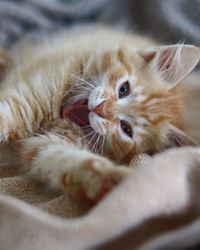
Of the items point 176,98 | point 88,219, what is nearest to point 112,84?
point 176,98

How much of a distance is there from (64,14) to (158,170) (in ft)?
4.30

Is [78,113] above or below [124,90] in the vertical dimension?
below

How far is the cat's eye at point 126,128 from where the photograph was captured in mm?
1387

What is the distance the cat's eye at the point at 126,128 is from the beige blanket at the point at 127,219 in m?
0.45

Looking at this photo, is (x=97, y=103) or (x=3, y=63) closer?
(x=97, y=103)

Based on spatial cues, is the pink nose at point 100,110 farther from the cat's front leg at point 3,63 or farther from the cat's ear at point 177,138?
the cat's front leg at point 3,63

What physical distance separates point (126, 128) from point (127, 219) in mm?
619

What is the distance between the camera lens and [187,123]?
58.9 inches

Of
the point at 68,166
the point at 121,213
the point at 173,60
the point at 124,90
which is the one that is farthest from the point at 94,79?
the point at 121,213

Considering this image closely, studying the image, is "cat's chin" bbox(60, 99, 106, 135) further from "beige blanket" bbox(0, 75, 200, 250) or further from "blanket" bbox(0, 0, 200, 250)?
"beige blanket" bbox(0, 75, 200, 250)

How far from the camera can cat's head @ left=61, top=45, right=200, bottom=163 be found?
4.42ft

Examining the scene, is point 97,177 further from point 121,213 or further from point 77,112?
point 77,112

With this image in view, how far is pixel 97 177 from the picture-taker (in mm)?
954

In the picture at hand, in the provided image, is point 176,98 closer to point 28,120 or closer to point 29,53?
point 28,120
